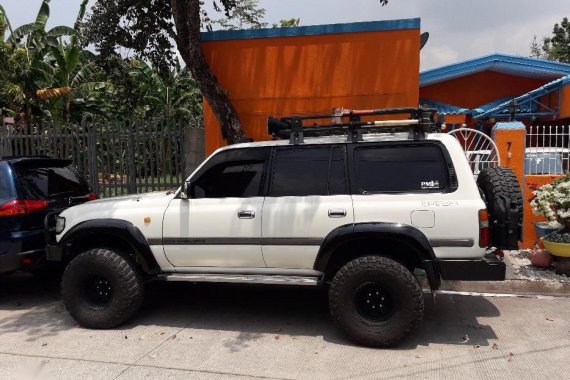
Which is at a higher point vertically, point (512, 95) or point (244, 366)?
point (512, 95)

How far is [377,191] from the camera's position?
14.8 ft

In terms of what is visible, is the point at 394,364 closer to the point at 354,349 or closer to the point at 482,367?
the point at 354,349

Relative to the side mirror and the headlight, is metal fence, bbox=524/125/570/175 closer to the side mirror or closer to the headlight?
the side mirror

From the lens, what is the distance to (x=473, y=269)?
4.26m

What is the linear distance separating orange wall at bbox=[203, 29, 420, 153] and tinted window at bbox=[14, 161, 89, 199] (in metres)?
2.40

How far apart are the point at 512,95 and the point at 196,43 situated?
36.1ft

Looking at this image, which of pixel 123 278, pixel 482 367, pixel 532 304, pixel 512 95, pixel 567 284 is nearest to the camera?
pixel 482 367

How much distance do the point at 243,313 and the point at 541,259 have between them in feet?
13.2


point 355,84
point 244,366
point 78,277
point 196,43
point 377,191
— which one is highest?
point 196,43

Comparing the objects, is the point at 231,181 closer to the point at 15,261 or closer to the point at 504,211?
the point at 504,211

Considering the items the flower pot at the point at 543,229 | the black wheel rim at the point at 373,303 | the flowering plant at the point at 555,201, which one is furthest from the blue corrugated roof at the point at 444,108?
the black wheel rim at the point at 373,303

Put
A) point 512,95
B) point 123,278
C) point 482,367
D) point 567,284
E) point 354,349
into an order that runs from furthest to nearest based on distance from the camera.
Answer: point 512,95 < point 567,284 < point 123,278 < point 354,349 < point 482,367

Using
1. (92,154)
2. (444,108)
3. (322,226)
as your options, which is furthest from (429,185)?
(444,108)

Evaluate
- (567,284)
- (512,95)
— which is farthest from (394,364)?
(512,95)
